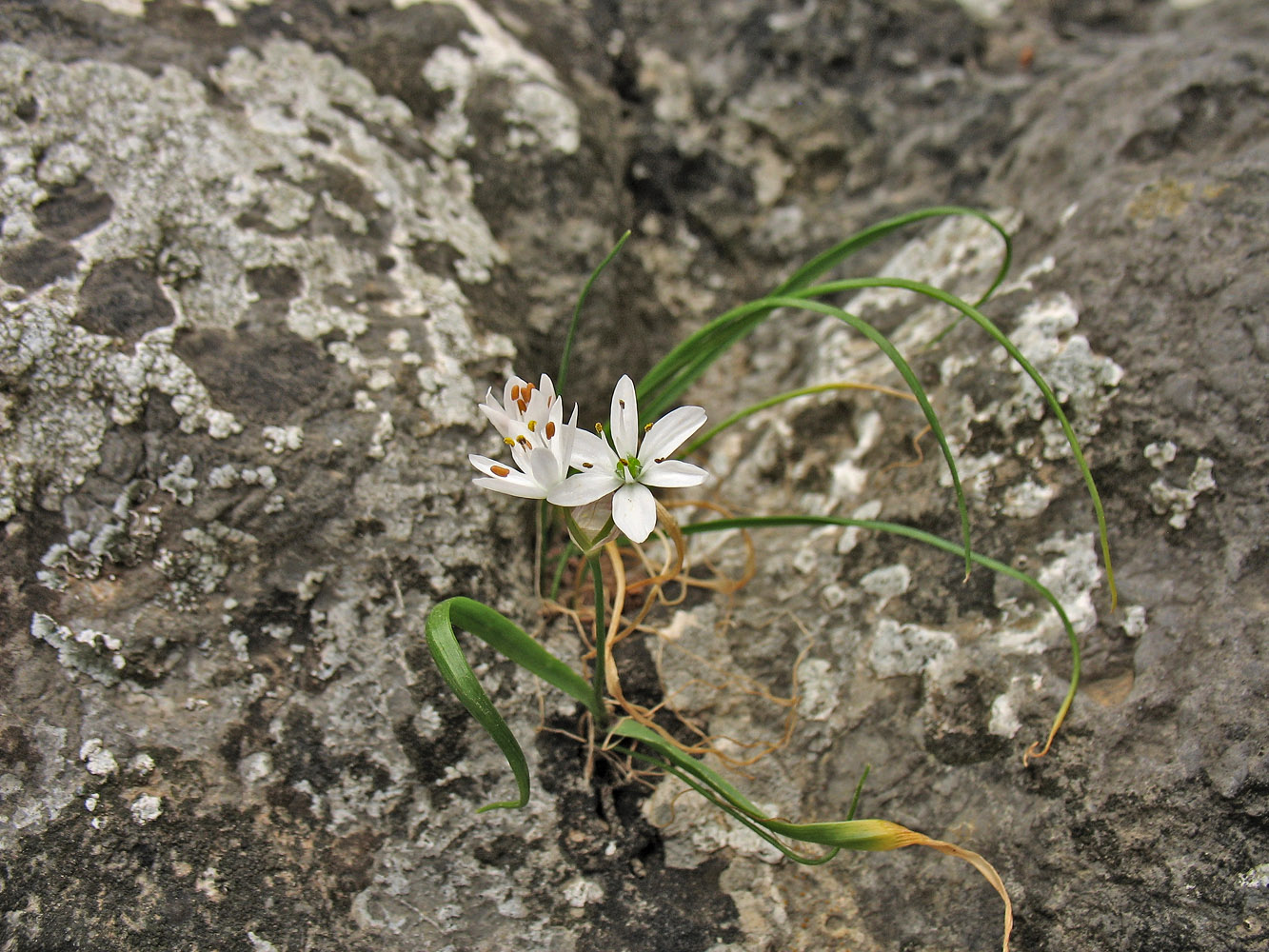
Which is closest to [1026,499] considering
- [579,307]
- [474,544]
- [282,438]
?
[579,307]

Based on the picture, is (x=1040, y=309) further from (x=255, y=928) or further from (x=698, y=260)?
(x=255, y=928)

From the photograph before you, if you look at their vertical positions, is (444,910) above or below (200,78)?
below

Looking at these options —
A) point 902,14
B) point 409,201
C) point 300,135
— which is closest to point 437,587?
point 409,201

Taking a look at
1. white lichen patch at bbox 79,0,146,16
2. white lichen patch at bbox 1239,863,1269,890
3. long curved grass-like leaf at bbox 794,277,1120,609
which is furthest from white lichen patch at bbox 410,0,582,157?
white lichen patch at bbox 1239,863,1269,890

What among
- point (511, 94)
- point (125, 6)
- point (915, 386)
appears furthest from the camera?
point (511, 94)

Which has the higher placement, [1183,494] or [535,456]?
[1183,494]

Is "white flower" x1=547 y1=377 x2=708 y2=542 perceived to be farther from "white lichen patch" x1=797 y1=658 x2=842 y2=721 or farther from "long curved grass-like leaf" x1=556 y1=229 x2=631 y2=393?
"white lichen patch" x1=797 y1=658 x2=842 y2=721

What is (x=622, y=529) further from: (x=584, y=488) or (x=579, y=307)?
(x=579, y=307)
